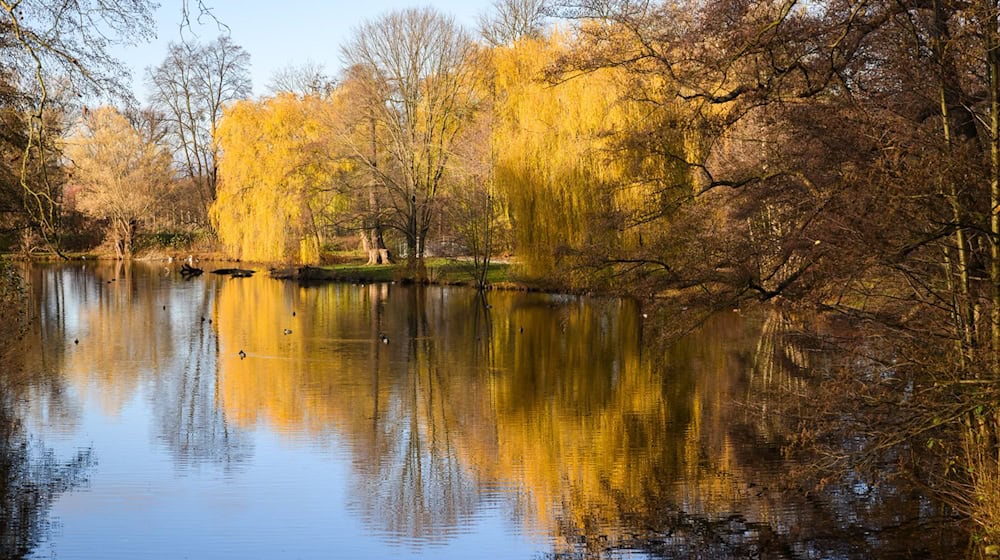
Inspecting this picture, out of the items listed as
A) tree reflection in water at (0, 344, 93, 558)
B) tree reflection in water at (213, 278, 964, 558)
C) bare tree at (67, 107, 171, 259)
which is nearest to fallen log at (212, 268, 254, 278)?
bare tree at (67, 107, 171, 259)

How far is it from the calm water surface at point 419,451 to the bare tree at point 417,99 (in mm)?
12367

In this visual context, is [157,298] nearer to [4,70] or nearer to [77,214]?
[77,214]

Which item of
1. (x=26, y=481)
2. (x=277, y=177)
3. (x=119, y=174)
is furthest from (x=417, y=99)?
(x=26, y=481)

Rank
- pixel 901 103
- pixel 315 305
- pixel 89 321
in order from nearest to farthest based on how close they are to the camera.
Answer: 1. pixel 901 103
2. pixel 89 321
3. pixel 315 305

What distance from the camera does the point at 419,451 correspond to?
1091cm

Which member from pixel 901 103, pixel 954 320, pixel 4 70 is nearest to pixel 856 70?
pixel 901 103

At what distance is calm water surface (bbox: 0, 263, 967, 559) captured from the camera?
7.91m

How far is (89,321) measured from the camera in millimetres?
22062

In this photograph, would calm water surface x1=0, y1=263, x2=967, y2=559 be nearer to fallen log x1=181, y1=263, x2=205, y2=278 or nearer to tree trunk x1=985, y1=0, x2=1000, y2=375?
tree trunk x1=985, y1=0, x2=1000, y2=375

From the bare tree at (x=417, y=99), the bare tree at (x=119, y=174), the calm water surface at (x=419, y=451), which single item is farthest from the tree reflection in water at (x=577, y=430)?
the bare tree at (x=119, y=174)

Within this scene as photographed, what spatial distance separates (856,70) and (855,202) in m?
2.54

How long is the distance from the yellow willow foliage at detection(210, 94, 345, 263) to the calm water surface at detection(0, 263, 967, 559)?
15.2 m

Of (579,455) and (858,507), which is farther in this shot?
(579,455)

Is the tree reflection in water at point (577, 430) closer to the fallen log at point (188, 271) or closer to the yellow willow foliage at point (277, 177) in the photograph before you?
the yellow willow foliage at point (277, 177)
